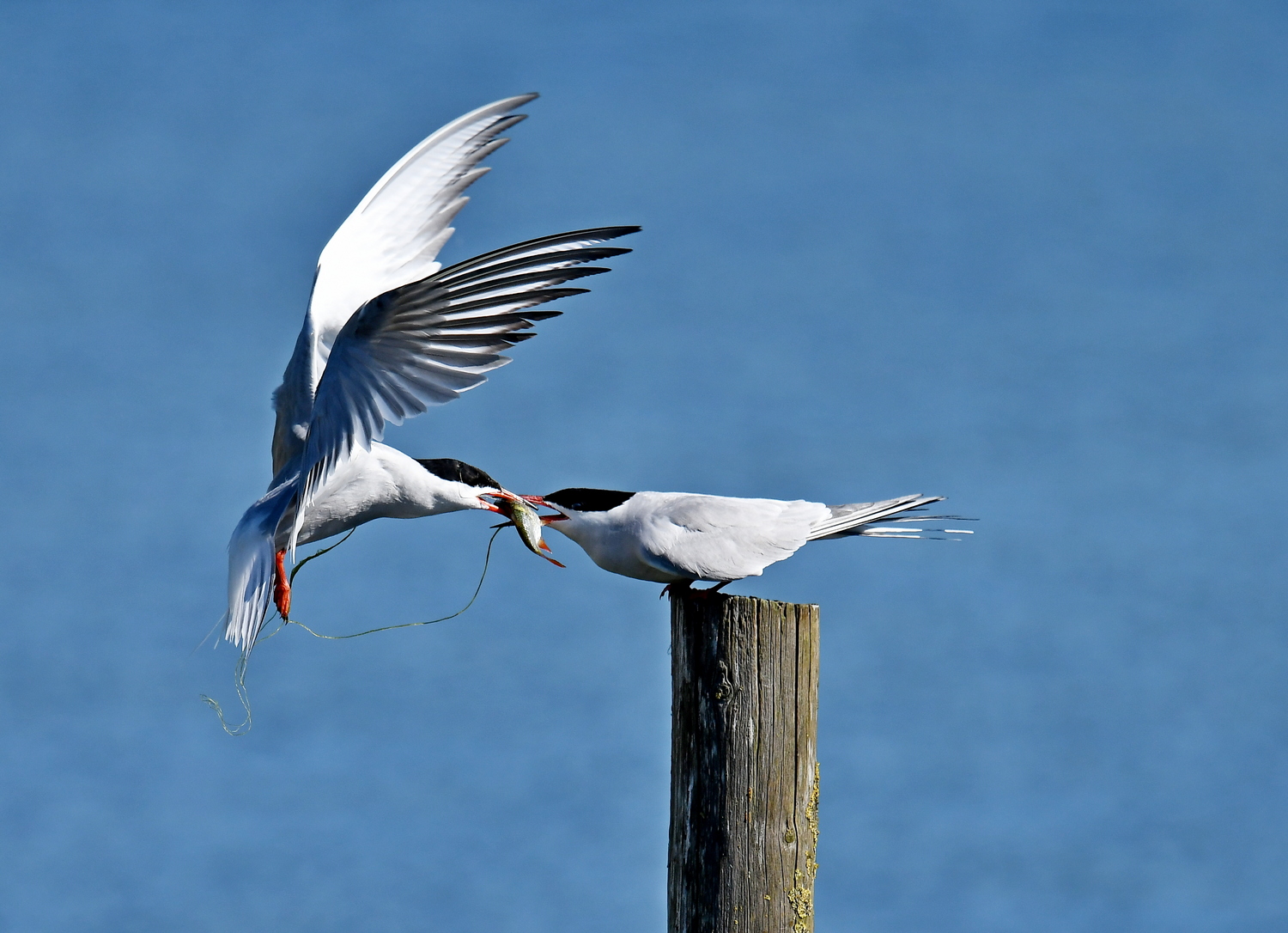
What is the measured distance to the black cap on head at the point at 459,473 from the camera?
14.4 ft

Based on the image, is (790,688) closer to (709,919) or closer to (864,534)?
(709,919)

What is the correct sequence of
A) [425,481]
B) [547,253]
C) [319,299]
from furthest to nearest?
[319,299] < [425,481] < [547,253]

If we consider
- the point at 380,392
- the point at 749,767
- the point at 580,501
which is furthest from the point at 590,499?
the point at 749,767

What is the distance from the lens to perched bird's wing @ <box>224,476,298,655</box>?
13.6ft

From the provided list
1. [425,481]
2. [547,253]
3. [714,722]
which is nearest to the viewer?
[714,722]

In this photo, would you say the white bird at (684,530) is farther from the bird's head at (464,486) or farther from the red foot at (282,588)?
the red foot at (282,588)

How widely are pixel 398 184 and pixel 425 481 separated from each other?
5.52 feet

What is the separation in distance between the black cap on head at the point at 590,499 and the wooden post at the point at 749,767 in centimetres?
88

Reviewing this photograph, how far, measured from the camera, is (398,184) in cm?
545

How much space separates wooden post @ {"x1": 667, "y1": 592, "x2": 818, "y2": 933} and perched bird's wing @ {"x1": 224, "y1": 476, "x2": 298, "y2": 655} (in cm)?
150

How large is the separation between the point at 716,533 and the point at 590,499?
45 cm

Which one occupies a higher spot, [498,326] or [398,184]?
[398,184]

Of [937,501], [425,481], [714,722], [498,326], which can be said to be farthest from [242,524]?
[937,501]

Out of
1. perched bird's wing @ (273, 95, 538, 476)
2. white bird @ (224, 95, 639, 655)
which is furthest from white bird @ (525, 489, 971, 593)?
perched bird's wing @ (273, 95, 538, 476)
